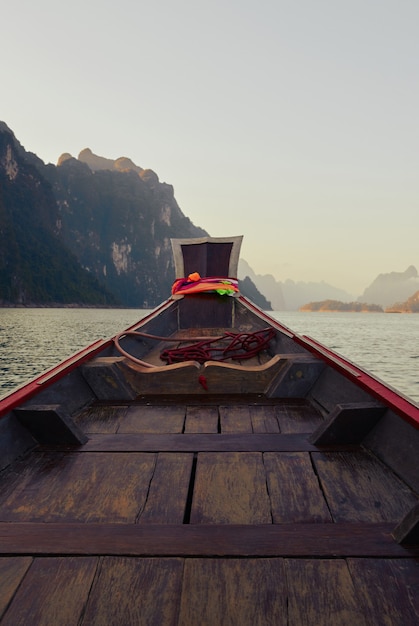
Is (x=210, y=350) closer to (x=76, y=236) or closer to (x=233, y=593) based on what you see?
(x=233, y=593)

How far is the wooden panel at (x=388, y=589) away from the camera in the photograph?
108 cm

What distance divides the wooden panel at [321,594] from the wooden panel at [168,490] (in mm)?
518

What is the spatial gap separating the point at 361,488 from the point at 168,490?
0.93 m

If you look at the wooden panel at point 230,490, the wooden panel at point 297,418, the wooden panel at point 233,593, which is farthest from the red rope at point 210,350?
the wooden panel at point 233,593

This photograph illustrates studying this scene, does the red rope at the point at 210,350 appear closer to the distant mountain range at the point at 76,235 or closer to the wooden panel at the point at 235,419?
the wooden panel at the point at 235,419

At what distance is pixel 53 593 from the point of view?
1.15m

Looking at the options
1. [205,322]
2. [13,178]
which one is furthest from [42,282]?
[205,322]

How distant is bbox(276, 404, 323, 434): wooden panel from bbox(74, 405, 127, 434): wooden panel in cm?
116

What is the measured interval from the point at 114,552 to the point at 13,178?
143867mm

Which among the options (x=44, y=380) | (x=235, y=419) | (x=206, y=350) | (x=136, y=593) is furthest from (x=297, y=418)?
(x=44, y=380)

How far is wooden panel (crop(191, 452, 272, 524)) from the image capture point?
153 centimetres

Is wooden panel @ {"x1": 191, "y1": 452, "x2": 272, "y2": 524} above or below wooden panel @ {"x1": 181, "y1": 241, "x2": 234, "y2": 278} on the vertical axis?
below

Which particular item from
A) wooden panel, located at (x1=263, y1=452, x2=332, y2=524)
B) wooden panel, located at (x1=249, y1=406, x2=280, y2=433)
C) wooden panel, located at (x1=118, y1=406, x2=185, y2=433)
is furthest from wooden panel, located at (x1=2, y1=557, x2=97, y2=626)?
wooden panel, located at (x1=249, y1=406, x2=280, y2=433)

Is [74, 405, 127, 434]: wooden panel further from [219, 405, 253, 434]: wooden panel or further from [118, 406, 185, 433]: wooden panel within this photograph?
[219, 405, 253, 434]: wooden panel
